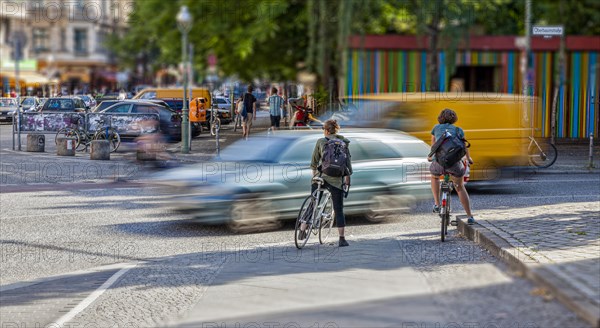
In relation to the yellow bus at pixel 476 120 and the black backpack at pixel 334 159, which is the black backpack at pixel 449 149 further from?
the yellow bus at pixel 476 120

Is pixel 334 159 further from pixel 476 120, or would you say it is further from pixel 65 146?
pixel 65 146

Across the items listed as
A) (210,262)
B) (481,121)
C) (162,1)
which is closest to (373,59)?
(162,1)

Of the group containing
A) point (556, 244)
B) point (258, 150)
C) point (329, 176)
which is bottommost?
point (556, 244)

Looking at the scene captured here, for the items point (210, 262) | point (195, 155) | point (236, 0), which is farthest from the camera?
point (236, 0)

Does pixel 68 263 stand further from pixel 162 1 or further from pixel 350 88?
pixel 162 1

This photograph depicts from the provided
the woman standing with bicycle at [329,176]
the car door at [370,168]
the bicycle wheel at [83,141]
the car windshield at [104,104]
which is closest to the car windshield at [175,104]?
the car windshield at [104,104]

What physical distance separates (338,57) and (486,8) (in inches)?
346

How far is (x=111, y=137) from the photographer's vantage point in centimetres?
2188

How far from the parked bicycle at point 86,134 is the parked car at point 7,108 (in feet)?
3.35

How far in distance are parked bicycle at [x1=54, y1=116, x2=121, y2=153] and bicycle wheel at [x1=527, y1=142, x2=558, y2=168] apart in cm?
934

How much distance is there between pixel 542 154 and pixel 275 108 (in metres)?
8.05

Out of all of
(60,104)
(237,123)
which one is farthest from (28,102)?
(237,123)

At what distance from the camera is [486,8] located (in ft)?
130

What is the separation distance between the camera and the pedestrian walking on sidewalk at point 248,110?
18688mm
